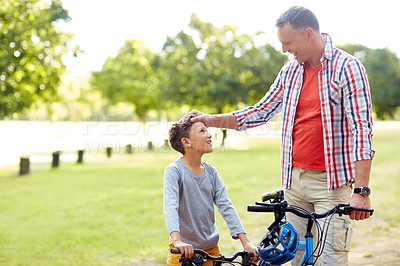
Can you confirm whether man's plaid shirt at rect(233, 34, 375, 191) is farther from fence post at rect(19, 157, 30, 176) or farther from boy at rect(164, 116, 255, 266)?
fence post at rect(19, 157, 30, 176)

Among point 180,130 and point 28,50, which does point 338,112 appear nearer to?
point 180,130

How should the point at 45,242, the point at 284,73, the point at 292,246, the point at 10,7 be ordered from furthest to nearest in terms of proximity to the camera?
the point at 10,7 → the point at 45,242 → the point at 284,73 → the point at 292,246

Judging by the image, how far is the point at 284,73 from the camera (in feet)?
12.1

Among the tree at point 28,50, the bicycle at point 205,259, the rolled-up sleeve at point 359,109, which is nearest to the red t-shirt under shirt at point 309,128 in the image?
the rolled-up sleeve at point 359,109

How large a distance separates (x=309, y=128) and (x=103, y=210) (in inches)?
333

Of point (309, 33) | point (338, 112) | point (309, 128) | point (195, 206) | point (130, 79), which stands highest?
point (130, 79)

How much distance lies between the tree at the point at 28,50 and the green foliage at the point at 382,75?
102ft

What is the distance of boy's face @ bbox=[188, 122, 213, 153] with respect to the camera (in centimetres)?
333

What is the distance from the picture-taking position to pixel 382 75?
42.7m

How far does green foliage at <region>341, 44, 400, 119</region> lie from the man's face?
4136 centimetres

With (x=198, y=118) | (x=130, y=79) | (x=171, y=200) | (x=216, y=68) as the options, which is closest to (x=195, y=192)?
(x=171, y=200)

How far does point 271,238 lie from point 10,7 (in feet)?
53.0

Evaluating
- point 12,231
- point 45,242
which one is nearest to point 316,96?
point 45,242

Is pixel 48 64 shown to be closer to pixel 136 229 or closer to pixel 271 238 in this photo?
pixel 136 229
